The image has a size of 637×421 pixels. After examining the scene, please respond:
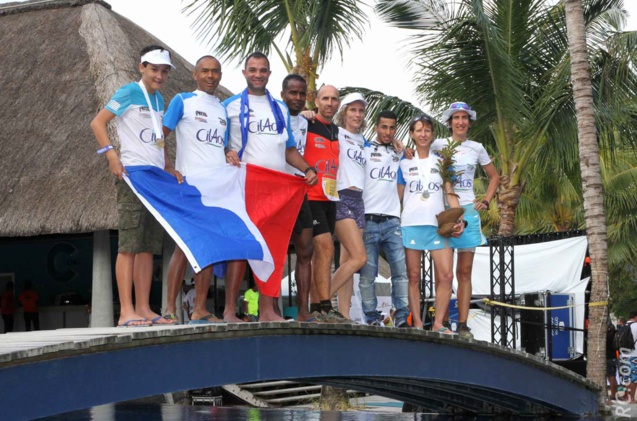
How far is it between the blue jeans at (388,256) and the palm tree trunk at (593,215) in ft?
16.5

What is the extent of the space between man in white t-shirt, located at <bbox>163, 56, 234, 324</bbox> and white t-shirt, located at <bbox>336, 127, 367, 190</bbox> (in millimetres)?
1301

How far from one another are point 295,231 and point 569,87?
30.0 ft

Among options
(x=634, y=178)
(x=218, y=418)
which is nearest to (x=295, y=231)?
(x=218, y=418)

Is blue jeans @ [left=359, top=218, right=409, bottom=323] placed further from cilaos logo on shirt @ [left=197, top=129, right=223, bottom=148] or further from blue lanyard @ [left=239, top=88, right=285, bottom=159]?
cilaos logo on shirt @ [left=197, top=129, right=223, bottom=148]

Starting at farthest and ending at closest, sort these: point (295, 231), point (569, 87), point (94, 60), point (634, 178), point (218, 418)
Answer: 1. point (634, 178)
2. point (94, 60)
3. point (569, 87)
4. point (218, 418)
5. point (295, 231)

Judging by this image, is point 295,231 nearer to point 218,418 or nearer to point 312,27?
point 218,418

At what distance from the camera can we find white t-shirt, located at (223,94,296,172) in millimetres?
8406

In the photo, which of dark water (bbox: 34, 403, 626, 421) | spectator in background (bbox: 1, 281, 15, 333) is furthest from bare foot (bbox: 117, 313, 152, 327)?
spectator in background (bbox: 1, 281, 15, 333)

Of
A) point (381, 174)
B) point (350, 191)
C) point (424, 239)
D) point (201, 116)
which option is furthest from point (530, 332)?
point (201, 116)

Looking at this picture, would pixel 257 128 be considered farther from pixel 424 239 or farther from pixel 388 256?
pixel 424 239

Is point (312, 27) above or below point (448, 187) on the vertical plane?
above

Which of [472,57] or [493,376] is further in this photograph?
[472,57]

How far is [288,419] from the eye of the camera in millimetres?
12531

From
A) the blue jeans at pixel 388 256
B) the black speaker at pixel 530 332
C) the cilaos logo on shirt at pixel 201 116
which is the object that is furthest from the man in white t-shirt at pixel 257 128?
the black speaker at pixel 530 332
